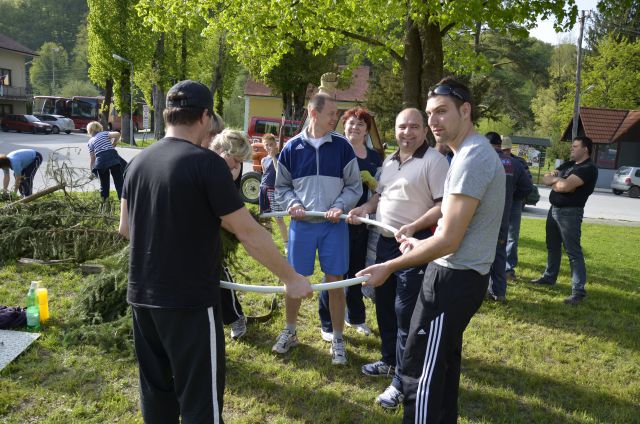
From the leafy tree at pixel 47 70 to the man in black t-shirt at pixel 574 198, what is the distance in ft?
297

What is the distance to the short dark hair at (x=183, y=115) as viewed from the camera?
8.35 ft

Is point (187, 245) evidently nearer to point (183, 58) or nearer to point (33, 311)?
point (33, 311)

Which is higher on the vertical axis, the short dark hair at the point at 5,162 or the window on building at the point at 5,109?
the window on building at the point at 5,109

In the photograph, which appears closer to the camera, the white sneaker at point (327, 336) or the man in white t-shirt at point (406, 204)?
the man in white t-shirt at point (406, 204)

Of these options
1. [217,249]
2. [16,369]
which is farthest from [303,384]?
[16,369]

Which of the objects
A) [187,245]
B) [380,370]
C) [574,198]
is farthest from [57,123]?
[187,245]

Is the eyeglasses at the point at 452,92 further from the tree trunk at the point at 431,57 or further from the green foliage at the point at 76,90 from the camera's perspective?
the green foliage at the point at 76,90

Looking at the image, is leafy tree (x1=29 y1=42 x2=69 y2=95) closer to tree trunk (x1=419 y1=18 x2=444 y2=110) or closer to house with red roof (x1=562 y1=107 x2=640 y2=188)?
house with red roof (x1=562 y1=107 x2=640 y2=188)

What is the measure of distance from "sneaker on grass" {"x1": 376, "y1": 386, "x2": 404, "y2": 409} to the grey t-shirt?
1.54m

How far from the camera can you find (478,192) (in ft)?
8.91

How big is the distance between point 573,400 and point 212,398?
10.5ft

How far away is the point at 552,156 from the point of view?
40.1m

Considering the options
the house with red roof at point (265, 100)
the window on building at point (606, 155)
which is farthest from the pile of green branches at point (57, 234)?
the house with red roof at point (265, 100)

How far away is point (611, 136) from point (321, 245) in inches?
1349
